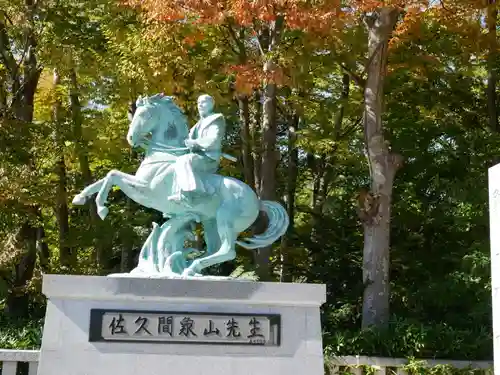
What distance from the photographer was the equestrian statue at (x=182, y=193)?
6.50 meters

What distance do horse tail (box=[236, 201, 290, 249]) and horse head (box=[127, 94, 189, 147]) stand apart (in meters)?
1.11

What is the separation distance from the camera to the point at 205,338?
609 centimetres

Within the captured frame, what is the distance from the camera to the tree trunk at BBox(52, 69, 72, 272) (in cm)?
1162

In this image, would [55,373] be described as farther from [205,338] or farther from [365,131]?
[365,131]

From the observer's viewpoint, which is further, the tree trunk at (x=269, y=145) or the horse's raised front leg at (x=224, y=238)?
the tree trunk at (x=269, y=145)

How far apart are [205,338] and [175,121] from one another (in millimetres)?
2208

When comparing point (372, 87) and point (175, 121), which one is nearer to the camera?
point (175, 121)

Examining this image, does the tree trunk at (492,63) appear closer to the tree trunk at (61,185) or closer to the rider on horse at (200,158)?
the rider on horse at (200,158)

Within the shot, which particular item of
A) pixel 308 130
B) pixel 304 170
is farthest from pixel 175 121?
pixel 304 170

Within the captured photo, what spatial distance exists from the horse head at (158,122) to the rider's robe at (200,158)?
20 centimetres

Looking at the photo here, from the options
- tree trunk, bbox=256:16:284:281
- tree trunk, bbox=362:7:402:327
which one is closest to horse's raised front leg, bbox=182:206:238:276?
tree trunk, bbox=362:7:402:327

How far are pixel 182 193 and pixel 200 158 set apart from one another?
41 cm

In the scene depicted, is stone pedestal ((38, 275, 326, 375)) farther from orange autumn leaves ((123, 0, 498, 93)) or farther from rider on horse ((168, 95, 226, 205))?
orange autumn leaves ((123, 0, 498, 93))

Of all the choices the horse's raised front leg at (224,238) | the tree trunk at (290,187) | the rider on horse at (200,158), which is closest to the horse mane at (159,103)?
the rider on horse at (200,158)
